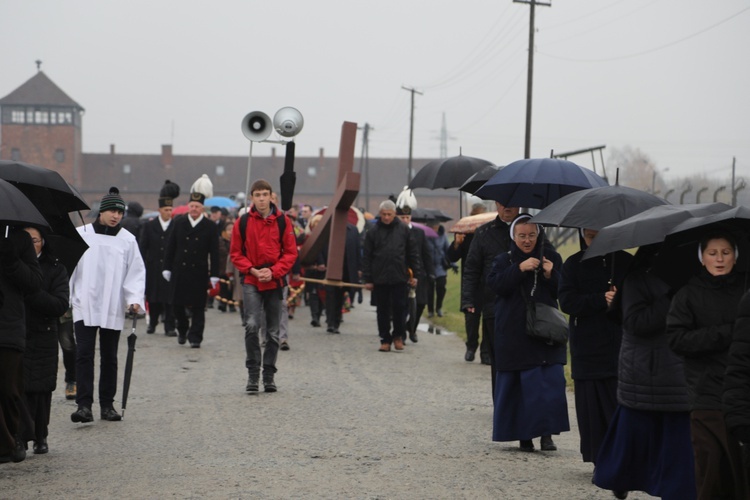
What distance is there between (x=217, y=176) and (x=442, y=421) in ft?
382

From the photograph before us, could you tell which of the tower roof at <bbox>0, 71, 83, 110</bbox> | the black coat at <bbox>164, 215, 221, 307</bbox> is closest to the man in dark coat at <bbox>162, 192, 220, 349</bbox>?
the black coat at <bbox>164, 215, 221, 307</bbox>

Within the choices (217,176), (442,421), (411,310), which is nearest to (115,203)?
(442,421)

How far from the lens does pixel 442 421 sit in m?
10.4

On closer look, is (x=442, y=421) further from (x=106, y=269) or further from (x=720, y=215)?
(x=720, y=215)

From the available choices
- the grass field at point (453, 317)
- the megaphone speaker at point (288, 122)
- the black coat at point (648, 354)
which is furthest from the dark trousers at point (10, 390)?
the megaphone speaker at point (288, 122)

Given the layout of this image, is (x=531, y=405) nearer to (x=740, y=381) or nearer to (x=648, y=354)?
(x=648, y=354)

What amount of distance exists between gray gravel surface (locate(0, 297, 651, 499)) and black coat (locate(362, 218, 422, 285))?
2526 millimetres

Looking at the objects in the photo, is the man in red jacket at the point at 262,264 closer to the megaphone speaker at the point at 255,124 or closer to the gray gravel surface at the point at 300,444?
the gray gravel surface at the point at 300,444

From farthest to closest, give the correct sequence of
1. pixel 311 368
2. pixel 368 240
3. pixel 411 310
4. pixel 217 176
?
pixel 217 176 → pixel 411 310 → pixel 368 240 → pixel 311 368

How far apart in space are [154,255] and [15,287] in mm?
11197

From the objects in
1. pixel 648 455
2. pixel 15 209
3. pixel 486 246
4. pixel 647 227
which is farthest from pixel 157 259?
pixel 647 227

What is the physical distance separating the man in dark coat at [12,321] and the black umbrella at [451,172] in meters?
6.73

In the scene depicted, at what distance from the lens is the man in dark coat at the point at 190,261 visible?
1702 cm

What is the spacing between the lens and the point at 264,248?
12.1 metres
